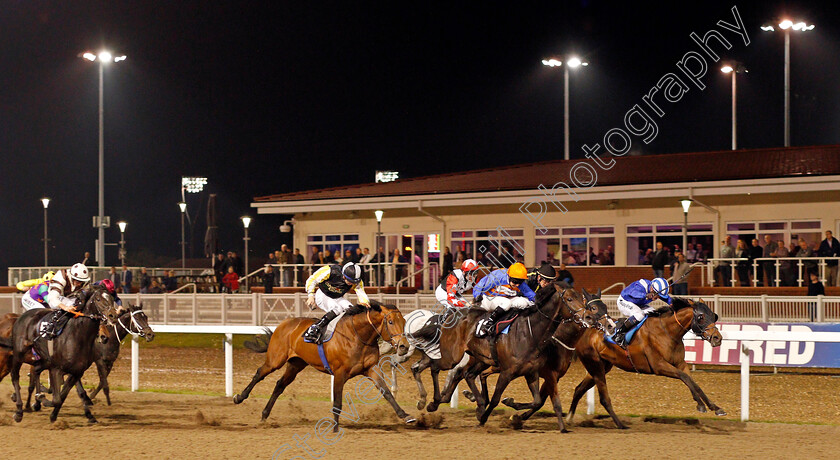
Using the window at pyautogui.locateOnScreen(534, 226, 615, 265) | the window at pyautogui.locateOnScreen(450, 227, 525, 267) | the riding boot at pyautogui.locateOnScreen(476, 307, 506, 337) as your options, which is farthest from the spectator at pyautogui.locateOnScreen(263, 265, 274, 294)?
the riding boot at pyautogui.locateOnScreen(476, 307, 506, 337)

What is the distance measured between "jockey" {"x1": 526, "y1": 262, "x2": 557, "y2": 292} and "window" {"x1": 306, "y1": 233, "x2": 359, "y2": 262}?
1577 cm

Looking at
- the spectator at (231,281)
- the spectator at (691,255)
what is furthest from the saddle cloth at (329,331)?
the spectator at (231,281)

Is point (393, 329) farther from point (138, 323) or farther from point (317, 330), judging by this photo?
point (138, 323)

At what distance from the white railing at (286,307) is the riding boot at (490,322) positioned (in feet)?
19.7

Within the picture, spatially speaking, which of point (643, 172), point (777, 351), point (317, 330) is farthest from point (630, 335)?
point (643, 172)

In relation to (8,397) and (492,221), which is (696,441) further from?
(492,221)

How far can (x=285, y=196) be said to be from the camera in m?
26.4

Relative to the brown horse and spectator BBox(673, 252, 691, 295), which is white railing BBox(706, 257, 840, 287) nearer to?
spectator BBox(673, 252, 691, 295)

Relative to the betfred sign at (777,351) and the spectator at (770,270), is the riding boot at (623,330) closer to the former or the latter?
the betfred sign at (777,351)

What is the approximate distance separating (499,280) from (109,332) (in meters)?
4.76

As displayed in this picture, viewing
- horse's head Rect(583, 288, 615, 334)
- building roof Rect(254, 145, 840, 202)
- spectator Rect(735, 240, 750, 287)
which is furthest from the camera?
building roof Rect(254, 145, 840, 202)

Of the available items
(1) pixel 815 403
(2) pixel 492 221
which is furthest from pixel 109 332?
(2) pixel 492 221

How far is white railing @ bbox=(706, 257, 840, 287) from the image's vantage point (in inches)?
699

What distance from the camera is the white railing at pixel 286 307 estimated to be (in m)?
14.5
